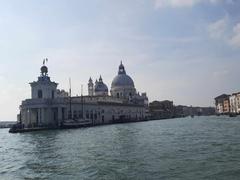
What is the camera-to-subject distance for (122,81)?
147 m

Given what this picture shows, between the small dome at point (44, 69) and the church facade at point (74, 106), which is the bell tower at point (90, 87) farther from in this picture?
the small dome at point (44, 69)

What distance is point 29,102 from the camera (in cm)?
8138

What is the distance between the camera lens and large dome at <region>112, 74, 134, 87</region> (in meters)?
147

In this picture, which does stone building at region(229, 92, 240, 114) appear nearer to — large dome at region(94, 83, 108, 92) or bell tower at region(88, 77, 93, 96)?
large dome at region(94, 83, 108, 92)

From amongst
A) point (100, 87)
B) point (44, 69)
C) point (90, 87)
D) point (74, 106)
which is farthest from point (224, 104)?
point (44, 69)

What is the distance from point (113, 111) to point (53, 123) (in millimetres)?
43885

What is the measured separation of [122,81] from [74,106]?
181 feet

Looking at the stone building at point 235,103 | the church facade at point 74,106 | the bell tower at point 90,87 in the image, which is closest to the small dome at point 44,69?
the church facade at point 74,106

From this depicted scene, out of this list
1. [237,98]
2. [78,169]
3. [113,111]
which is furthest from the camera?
[237,98]

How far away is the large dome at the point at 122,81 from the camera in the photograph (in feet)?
482

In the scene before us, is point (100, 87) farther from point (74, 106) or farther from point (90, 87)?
point (74, 106)

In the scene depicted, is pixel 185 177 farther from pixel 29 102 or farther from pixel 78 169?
pixel 29 102

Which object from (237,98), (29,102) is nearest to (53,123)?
(29,102)

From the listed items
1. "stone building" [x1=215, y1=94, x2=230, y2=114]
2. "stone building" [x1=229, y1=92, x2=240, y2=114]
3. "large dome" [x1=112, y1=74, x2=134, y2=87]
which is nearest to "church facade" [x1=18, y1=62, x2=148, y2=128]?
"large dome" [x1=112, y1=74, x2=134, y2=87]
